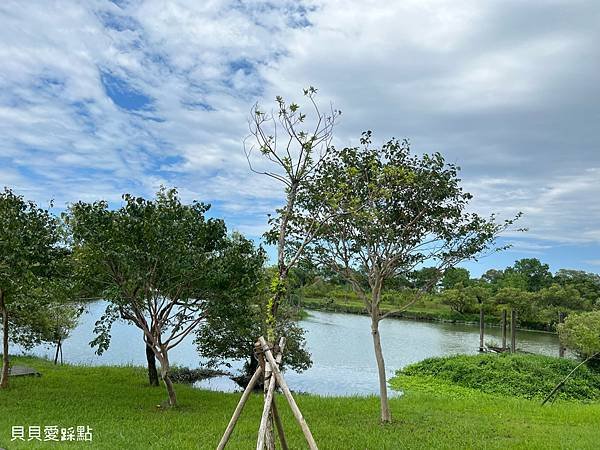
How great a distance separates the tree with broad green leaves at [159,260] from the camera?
10633 millimetres

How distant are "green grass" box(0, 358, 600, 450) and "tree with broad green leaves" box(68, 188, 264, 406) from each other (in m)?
1.37

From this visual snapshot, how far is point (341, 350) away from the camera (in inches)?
1099

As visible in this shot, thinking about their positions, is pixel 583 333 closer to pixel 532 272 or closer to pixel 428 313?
pixel 428 313

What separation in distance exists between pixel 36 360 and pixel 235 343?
8872 mm

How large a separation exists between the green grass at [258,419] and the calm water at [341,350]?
8.77 ft

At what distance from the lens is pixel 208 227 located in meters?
11.9

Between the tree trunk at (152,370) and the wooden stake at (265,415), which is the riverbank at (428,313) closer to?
the tree trunk at (152,370)

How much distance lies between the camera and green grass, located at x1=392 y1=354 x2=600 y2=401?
20.0m

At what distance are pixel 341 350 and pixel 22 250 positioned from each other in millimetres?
19755

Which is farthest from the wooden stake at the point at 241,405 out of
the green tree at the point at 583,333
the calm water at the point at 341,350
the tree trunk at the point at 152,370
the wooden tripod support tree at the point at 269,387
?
the green tree at the point at 583,333

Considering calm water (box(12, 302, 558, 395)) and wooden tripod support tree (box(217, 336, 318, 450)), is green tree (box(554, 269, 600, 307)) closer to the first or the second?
calm water (box(12, 302, 558, 395))

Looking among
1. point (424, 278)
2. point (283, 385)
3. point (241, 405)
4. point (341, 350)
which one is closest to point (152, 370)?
point (424, 278)

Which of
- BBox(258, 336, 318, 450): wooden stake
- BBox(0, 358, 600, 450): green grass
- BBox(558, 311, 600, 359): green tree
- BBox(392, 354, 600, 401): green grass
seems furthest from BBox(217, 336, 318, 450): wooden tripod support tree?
BBox(558, 311, 600, 359): green tree

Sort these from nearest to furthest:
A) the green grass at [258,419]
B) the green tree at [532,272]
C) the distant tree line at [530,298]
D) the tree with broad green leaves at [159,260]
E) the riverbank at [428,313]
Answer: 1. the green grass at [258,419]
2. the tree with broad green leaves at [159,260]
3. the distant tree line at [530,298]
4. the riverbank at [428,313]
5. the green tree at [532,272]
